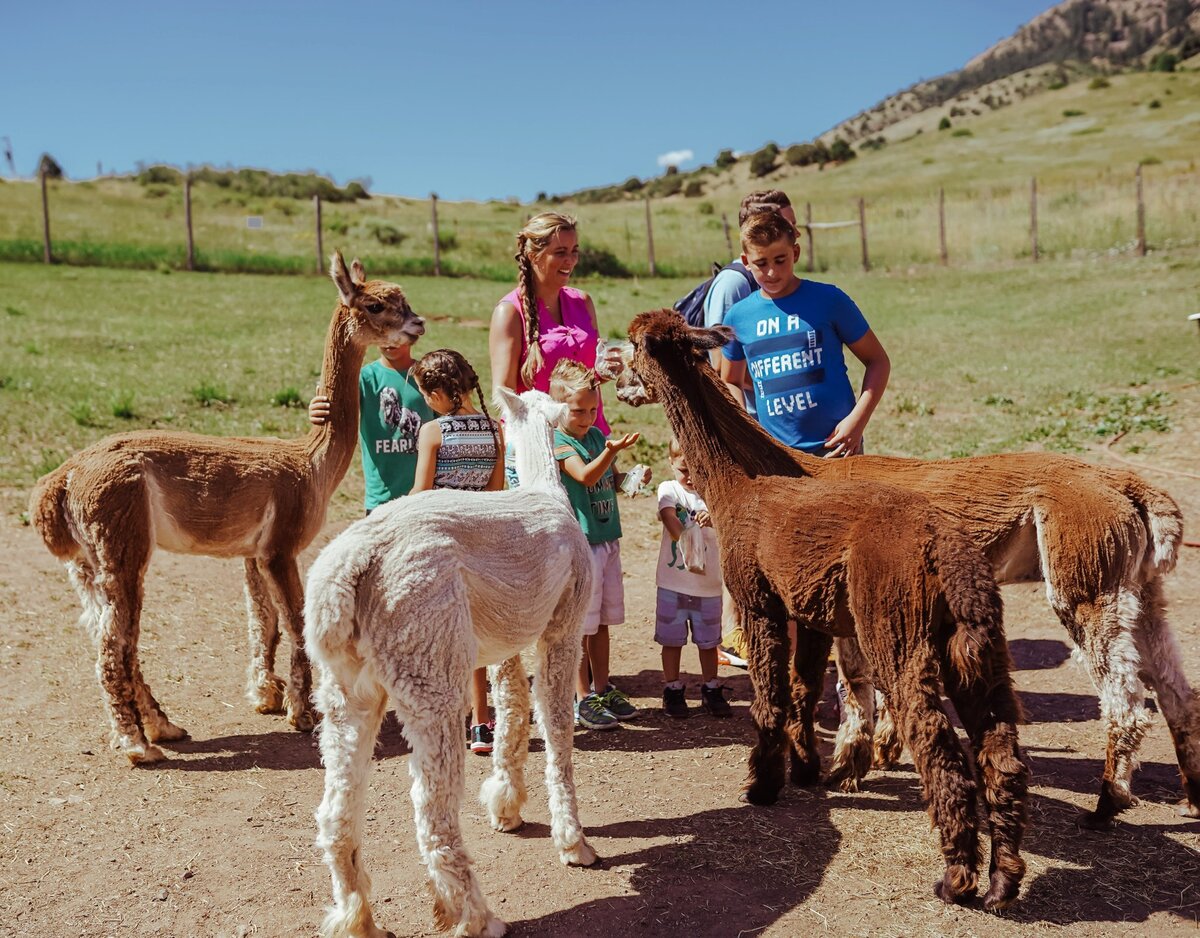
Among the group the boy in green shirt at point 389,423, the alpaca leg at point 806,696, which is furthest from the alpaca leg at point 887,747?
the boy in green shirt at point 389,423

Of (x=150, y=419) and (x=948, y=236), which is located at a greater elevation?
(x=948, y=236)

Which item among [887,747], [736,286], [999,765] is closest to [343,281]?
[736,286]

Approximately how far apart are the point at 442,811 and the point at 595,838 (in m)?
1.29

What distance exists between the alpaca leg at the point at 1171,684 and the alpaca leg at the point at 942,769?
1311mm

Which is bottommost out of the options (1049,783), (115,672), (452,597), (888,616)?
→ (1049,783)

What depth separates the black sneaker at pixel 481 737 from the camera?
18.4ft

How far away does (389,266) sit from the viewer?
27906 millimetres

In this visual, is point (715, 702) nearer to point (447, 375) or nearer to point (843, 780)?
point (843, 780)

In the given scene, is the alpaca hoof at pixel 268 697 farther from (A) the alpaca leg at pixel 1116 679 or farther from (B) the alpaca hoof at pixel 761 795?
(A) the alpaca leg at pixel 1116 679

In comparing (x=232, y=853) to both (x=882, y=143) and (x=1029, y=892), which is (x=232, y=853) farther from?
(x=882, y=143)

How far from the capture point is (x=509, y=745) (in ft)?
14.9

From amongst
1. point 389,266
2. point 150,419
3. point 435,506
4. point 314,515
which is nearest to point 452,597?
point 435,506

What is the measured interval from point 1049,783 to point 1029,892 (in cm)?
123

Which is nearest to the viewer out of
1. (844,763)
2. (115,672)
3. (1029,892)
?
(1029,892)
